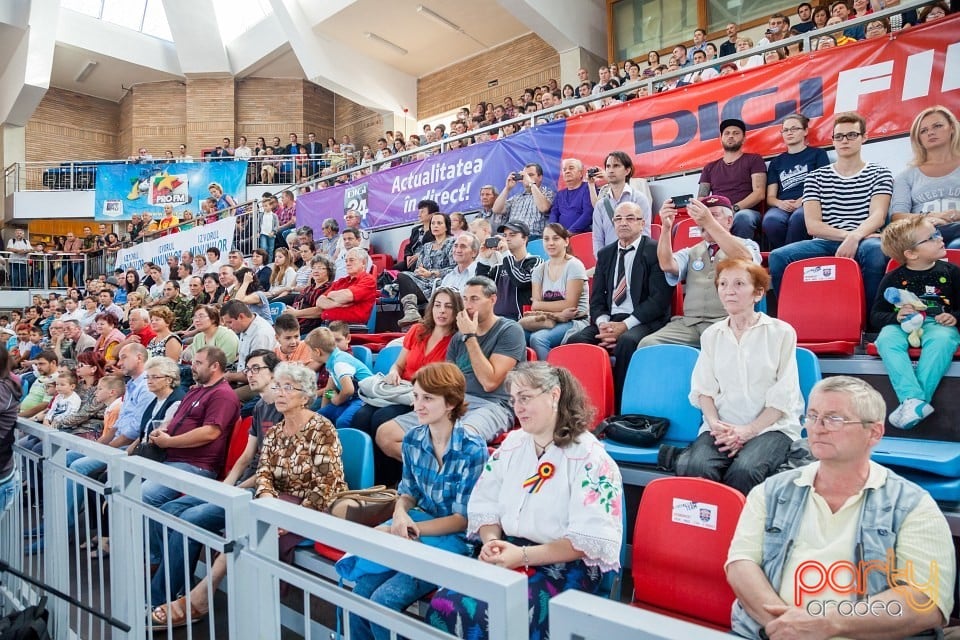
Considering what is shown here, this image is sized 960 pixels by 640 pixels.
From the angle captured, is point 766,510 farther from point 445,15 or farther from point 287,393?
point 445,15

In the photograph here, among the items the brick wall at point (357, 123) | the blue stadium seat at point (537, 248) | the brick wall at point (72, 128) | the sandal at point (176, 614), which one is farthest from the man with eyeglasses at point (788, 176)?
the brick wall at point (72, 128)

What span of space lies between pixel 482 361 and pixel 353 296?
2.71m

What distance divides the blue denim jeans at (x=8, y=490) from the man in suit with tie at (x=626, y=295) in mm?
2871

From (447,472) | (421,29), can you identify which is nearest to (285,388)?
(447,472)

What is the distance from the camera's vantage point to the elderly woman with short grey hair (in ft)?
9.01

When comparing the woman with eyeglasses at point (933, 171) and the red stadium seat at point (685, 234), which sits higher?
the woman with eyeglasses at point (933, 171)

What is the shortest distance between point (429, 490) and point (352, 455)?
0.70m

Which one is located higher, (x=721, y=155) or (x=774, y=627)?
Result: (x=721, y=155)

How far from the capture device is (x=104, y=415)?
4.89 metres

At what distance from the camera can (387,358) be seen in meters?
4.17

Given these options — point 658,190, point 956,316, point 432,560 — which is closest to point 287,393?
point 432,560

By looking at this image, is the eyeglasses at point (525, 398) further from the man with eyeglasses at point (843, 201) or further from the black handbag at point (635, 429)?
the man with eyeglasses at point (843, 201)

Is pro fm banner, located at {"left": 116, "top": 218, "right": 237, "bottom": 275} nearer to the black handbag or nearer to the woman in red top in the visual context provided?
the woman in red top

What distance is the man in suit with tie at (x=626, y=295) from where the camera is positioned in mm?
3492
